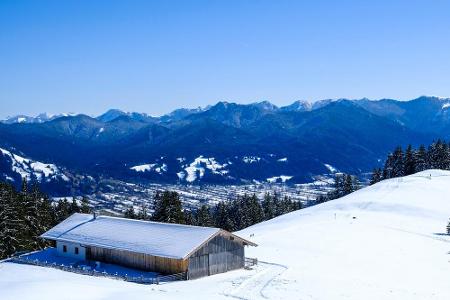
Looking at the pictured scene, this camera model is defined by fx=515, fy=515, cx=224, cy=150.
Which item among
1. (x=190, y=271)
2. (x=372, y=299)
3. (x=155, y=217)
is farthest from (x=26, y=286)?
(x=155, y=217)

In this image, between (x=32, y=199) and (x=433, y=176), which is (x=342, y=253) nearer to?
(x=32, y=199)

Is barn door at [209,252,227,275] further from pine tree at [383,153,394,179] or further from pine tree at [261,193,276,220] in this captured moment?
pine tree at [383,153,394,179]

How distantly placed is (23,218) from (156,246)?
30.9m

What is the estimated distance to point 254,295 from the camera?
38.7m

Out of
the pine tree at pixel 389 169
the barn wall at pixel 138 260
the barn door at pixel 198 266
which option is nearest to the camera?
the barn wall at pixel 138 260

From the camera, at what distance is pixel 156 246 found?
152 ft

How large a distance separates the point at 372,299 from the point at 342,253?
20.4 m

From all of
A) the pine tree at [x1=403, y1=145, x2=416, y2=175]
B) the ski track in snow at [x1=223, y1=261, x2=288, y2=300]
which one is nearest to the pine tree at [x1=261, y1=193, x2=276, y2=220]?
the pine tree at [x1=403, y1=145, x2=416, y2=175]

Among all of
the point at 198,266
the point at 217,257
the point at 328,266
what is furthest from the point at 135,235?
the point at 328,266

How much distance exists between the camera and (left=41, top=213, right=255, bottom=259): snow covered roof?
4572 cm

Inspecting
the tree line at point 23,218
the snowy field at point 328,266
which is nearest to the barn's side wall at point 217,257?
the snowy field at point 328,266

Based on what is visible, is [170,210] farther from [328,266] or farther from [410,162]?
[410,162]

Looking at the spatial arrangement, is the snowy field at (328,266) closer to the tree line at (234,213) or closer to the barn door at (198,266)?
the barn door at (198,266)

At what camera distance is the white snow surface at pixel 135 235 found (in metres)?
45.8
